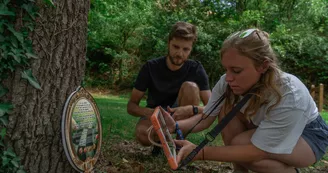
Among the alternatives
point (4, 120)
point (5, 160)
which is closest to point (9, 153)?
point (5, 160)

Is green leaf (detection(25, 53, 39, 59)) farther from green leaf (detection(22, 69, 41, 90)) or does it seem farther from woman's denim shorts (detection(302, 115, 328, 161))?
woman's denim shorts (detection(302, 115, 328, 161))

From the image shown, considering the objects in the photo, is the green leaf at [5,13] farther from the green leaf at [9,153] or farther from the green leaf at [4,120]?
the green leaf at [9,153]

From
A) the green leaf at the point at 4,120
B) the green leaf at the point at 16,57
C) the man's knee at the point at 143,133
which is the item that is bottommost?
the man's knee at the point at 143,133

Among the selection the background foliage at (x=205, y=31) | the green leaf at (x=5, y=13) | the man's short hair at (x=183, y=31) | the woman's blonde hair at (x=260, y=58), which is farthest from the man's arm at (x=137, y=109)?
the background foliage at (x=205, y=31)

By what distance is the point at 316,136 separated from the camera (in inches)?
82.2

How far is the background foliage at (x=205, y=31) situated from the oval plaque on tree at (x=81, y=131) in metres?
10.7

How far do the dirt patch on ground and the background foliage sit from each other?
9.61 meters

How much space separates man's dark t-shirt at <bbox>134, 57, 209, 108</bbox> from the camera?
3.04 m

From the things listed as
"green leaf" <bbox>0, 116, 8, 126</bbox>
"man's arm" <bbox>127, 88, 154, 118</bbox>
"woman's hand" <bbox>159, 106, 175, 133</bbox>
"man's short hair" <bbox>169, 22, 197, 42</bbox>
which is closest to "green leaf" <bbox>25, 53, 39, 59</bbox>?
"green leaf" <bbox>0, 116, 8, 126</bbox>

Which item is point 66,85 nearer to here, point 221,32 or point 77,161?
point 77,161

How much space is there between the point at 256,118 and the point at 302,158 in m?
0.35

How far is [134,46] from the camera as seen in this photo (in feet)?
49.0

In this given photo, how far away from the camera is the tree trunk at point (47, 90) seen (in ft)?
5.58

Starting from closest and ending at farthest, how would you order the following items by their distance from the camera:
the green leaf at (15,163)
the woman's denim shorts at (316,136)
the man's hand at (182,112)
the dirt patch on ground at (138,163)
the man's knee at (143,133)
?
the green leaf at (15,163)
the woman's denim shorts at (316,136)
the dirt patch on ground at (138,163)
the man's hand at (182,112)
the man's knee at (143,133)
